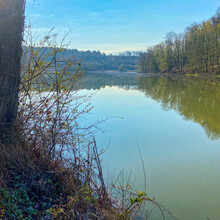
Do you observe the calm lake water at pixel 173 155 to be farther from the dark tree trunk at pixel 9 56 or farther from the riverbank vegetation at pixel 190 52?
the riverbank vegetation at pixel 190 52

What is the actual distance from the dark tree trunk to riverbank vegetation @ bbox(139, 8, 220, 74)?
31473mm

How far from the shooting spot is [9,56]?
3.15m

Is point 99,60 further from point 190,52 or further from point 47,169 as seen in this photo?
point 47,169

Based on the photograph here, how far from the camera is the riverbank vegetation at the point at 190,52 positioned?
31.4 metres

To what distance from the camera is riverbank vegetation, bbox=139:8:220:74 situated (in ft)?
103

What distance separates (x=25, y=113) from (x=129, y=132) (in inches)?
156

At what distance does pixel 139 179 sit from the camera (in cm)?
422

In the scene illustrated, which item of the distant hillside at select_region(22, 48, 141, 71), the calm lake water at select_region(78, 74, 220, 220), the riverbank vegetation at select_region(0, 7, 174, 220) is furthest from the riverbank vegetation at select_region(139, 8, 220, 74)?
the riverbank vegetation at select_region(0, 7, 174, 220)

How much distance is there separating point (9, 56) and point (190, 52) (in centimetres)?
3692

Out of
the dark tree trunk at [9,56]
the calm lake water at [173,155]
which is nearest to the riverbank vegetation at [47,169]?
the dark tree trunk at [9,56]

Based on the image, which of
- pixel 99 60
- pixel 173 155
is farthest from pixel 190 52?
pixel 99 60

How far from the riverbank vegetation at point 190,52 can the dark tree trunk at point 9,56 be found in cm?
3147

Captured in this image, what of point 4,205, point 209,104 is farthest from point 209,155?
point 209,104

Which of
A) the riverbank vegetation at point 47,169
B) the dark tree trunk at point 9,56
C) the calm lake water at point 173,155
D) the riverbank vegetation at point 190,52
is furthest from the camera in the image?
the riverbank vegetation at point 190,52
